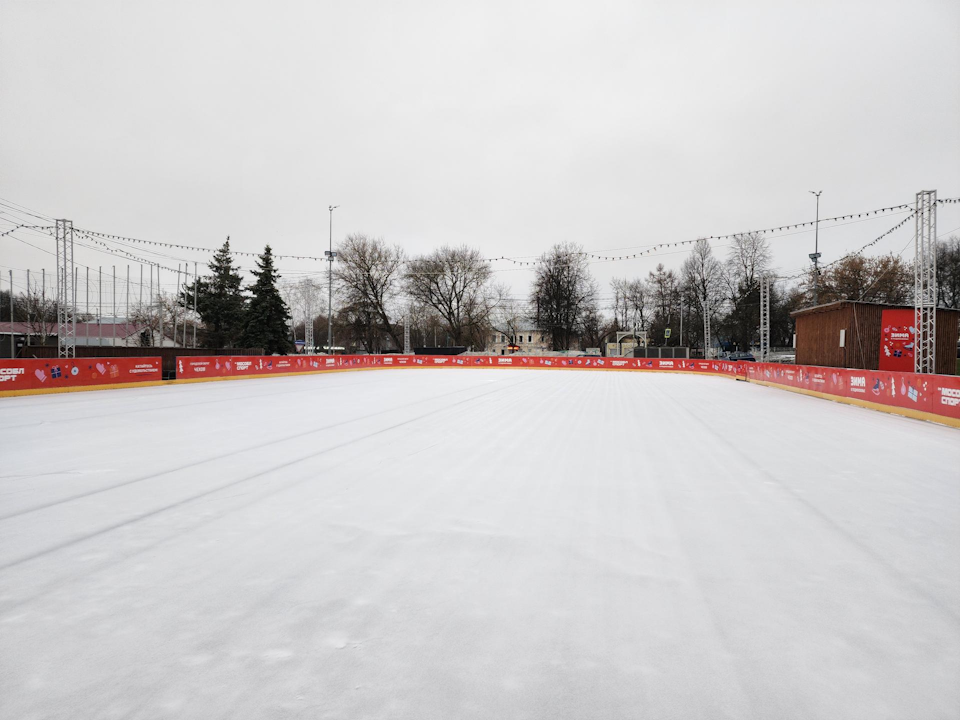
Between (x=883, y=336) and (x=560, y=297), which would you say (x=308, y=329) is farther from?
(x=883, y=336)

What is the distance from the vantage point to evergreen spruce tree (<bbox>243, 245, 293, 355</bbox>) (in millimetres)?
54219

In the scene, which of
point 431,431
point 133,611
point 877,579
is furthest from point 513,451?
point 133,611

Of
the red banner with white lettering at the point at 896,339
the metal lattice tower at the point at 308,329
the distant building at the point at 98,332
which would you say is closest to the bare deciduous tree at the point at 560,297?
the metal lattice tower at the point at 308,329

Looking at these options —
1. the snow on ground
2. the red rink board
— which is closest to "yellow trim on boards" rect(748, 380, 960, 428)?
the snow on ground

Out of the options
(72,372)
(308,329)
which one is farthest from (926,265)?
(308,329)

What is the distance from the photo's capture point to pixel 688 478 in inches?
279

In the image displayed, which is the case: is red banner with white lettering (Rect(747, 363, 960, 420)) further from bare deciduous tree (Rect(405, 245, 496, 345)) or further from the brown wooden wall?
bare deciduous tree (Rect(405, 245, 496, 345))

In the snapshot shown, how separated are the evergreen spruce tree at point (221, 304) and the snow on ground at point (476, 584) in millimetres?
55065

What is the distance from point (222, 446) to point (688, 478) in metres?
7.00

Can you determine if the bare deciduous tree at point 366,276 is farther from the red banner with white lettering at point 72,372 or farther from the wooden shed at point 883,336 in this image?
the wooden shed at point 883,336

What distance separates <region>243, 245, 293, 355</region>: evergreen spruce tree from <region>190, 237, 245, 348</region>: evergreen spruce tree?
469cm

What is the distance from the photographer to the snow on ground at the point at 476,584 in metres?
2.57

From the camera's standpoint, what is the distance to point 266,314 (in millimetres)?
54500

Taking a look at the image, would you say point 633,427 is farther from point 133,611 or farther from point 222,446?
point 133,611
